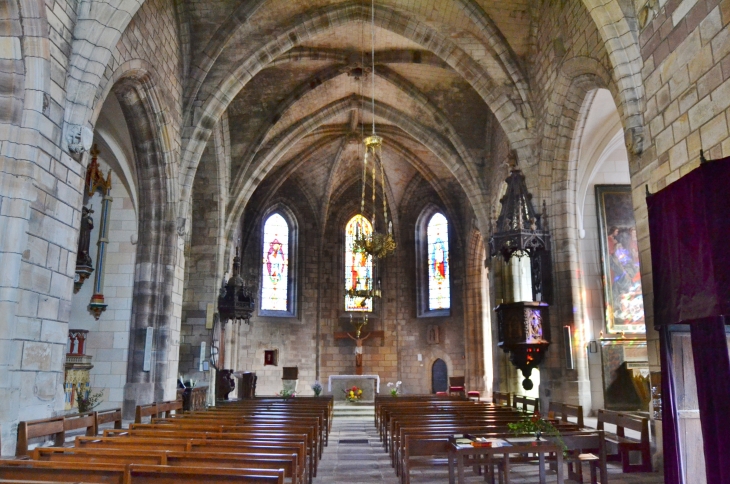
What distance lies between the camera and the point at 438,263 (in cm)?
2072

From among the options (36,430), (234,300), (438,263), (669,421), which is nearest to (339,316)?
(438,263)

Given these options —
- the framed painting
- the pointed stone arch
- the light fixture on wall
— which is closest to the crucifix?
the light fixture on wall

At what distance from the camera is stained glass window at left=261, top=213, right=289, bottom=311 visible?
20422 mm

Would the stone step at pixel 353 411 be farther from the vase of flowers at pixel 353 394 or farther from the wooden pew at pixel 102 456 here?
the wooden pew at pixel 102 456

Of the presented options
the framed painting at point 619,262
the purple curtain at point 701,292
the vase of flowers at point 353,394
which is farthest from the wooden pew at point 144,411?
the vase of flowers at point 353,394

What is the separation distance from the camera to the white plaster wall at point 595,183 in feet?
36.1

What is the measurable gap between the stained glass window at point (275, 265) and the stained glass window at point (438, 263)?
520cm

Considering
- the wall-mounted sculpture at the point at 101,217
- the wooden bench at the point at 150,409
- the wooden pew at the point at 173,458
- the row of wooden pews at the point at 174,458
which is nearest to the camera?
the row of wooden pews at the point at 174,458

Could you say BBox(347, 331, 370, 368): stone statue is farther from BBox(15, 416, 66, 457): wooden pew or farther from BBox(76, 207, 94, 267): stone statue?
BBox(15, 416, 66, 457): wooden pew

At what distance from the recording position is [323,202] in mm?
20906

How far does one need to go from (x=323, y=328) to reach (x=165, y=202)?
10.9 metres

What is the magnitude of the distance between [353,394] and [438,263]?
21.1 ft

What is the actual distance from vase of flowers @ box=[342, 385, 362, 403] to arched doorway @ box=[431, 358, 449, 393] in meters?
4.19

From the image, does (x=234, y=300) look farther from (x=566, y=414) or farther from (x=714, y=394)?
(x=714, y=394)
